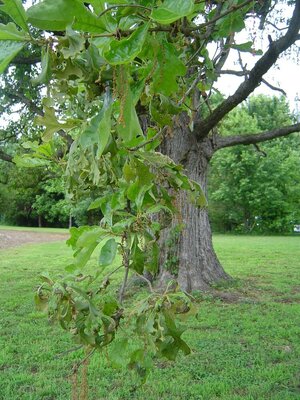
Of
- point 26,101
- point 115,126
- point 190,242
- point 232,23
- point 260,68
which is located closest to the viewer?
point 115,126

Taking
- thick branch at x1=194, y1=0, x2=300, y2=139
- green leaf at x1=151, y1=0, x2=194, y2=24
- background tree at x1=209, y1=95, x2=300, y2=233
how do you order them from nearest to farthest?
1. green leaf at x1=151, y1=0, x2=194, y2=24
2. thick branch at x1=194, y1=0, x2=300, y2=139
3. background tree at x1=209, y1=95, x2=300, y2=233

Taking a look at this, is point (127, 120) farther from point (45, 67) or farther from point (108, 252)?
point (108, 252)

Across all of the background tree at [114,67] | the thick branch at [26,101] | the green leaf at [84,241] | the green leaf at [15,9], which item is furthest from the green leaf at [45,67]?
the thick branch at [26,101]

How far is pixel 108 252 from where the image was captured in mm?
1163

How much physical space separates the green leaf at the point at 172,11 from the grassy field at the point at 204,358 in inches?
55.3

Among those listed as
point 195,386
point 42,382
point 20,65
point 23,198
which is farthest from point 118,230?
point 23,198

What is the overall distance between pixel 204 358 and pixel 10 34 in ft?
13.5

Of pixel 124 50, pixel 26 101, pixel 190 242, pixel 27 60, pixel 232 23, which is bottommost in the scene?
pixel 190 242

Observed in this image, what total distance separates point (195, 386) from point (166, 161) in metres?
3.01

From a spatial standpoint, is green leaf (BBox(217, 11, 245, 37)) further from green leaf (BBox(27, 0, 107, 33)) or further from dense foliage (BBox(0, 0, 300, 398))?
green leaf (BBox(27, 0, 107, 33))

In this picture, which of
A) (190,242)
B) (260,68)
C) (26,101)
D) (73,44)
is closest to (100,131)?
(73,44)

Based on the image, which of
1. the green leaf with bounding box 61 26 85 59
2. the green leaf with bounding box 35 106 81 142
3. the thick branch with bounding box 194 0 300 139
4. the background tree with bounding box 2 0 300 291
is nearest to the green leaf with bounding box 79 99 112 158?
the background tree with bounding box 2 0 300 291

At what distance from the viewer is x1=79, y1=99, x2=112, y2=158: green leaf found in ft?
2.77

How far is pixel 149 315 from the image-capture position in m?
1.23
